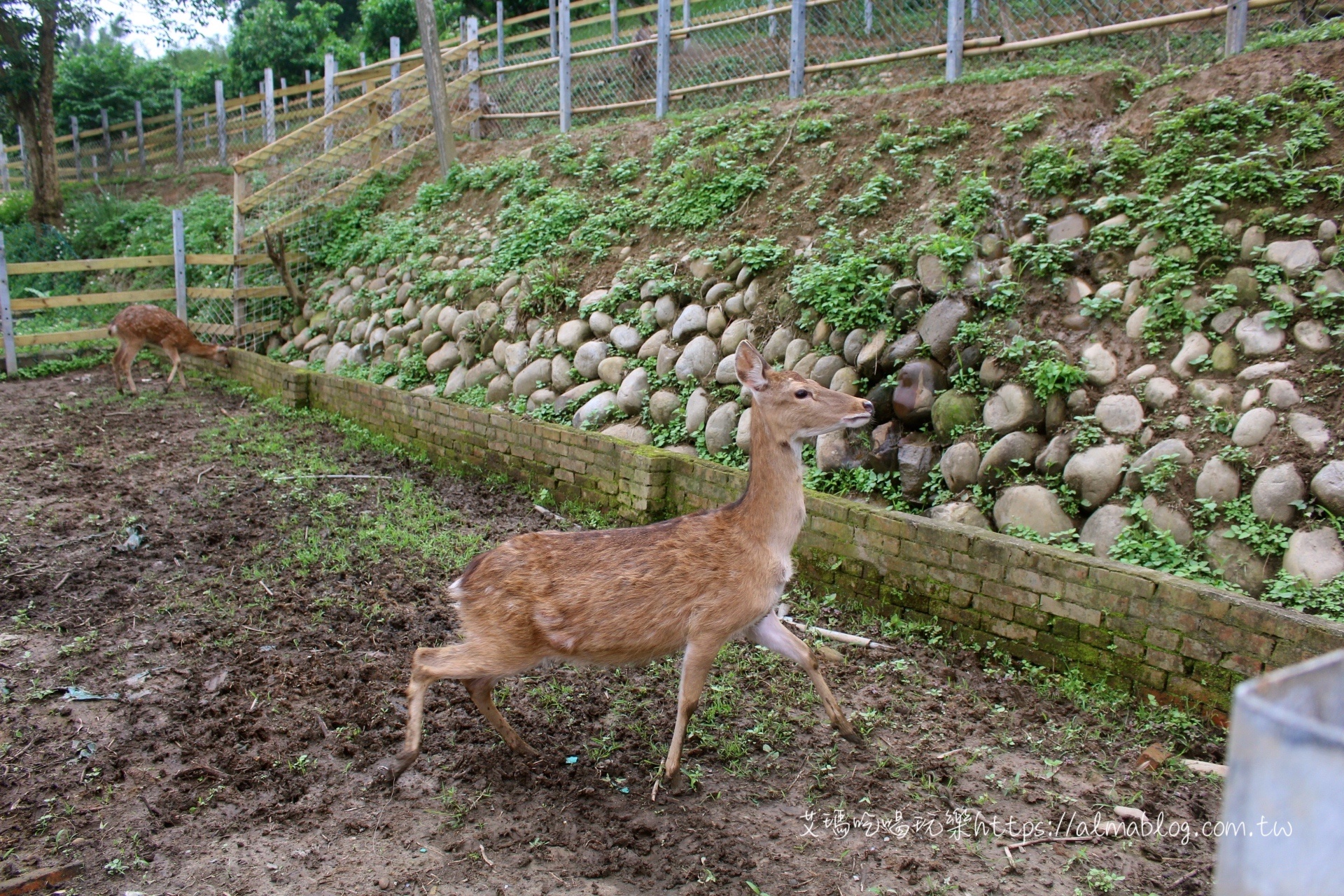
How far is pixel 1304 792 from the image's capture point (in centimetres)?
102

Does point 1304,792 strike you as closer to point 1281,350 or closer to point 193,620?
point 1281,350

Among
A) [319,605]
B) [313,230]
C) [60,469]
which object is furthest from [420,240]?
[319,605]

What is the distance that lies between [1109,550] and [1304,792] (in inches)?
174

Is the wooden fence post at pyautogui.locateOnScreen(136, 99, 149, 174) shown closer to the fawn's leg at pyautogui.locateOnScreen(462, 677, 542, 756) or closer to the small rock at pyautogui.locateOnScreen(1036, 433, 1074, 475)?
the fawn's leg at pyautogui.locateOnScreen(462, 677, 542, 756)

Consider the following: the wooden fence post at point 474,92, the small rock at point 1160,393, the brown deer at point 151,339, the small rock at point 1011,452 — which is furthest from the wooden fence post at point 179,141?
the small rock at point 1160,393

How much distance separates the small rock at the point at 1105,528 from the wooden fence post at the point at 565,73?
9980 mm

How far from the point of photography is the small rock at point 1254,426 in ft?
16.9

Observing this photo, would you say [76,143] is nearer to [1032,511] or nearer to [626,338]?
[626,338]

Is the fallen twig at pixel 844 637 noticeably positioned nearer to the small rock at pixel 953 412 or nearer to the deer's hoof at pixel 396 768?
the small rock at pixel 953 412

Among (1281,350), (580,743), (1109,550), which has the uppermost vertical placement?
(1281,350)

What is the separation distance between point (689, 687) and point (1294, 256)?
454 centimetres

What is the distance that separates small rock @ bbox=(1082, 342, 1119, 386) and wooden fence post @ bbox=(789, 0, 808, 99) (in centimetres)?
568

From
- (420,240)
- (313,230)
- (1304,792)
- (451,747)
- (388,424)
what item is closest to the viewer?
(1304,792)

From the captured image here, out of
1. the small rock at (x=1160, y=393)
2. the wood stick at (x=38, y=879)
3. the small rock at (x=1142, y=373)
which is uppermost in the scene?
the small rock at (x=1142, y=373)
